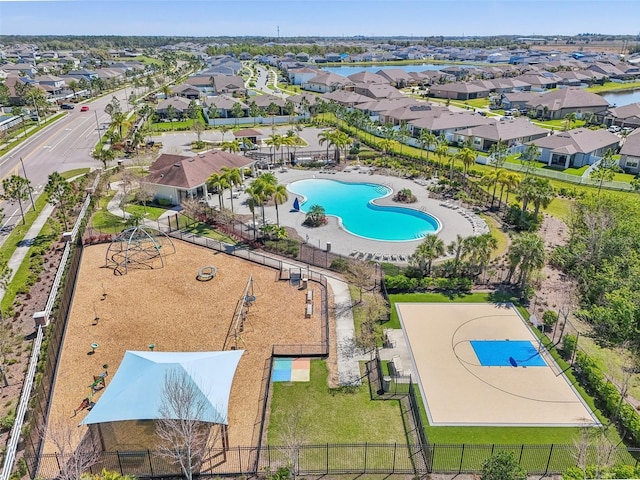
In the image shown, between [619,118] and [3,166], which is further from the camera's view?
[619,118]

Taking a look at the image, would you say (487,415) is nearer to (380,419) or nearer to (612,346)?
(380,419)

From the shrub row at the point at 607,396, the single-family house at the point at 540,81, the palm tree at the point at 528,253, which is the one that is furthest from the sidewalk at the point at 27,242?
the single-family house at the point at 540,81

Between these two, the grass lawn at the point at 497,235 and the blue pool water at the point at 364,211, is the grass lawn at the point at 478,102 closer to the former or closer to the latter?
the blue pool water at the point at 364,211

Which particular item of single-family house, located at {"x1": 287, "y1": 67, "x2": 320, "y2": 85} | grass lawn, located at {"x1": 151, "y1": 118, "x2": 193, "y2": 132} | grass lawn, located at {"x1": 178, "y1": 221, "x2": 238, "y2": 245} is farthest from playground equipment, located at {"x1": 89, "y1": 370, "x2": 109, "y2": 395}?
single-family house, located at {"x1": 287, "y1": 67, "x2": 320, "y2": 85}

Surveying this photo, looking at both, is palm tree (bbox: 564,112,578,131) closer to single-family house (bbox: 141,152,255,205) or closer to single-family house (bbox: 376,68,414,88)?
single-family house (bbox: 376,68,414,88)

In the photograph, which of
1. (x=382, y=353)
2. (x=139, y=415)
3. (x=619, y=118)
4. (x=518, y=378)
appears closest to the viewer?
(x=139, y=415)

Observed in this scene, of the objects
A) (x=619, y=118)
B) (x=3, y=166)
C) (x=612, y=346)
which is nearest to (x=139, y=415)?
(x=612, y=346)

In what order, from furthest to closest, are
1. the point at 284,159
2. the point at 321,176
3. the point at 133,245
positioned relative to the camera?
the point at 284,159
the point at 321,176
the point at 133,245

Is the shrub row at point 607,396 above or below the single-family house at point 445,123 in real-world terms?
below
